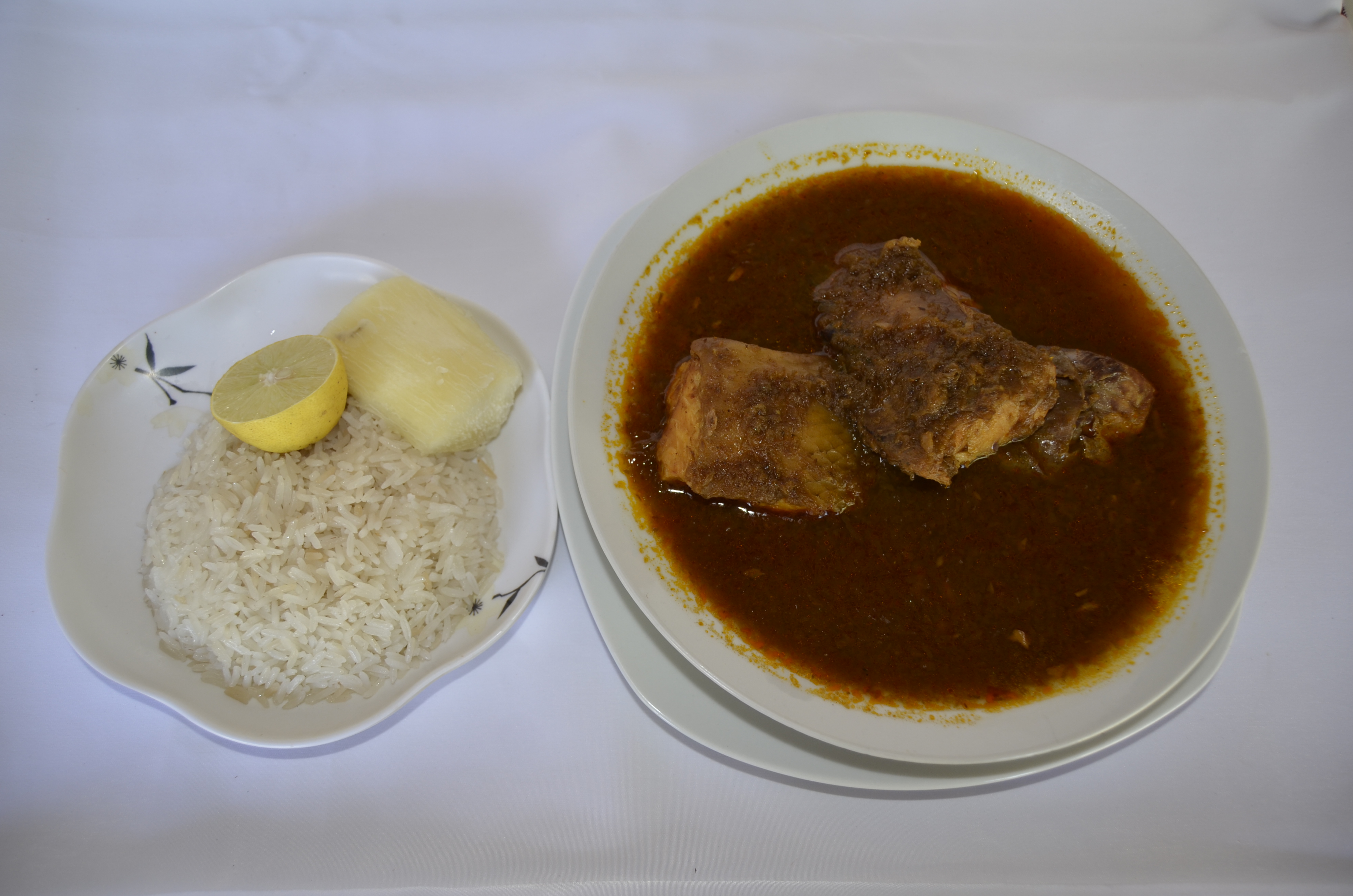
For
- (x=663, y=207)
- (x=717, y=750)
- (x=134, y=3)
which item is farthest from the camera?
(x=134, y=3)

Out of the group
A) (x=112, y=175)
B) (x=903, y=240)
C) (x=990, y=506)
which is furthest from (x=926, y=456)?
(x=112, y=175)

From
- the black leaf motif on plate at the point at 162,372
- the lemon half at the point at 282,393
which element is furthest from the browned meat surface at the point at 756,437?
the black leaf motif on plate at the point at 162,372

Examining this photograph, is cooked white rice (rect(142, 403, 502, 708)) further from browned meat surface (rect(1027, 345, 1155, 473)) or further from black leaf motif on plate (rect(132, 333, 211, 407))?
browned meat surface (rect(1027, 345, 1155, 473))

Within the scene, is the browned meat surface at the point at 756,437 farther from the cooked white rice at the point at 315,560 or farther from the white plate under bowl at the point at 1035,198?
the cooked white rice at the point at 315,560

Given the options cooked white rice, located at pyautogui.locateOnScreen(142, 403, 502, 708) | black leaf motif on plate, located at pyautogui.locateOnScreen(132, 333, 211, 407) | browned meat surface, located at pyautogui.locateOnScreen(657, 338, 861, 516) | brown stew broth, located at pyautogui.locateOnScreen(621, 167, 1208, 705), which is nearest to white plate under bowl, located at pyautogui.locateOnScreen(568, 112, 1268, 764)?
brown stew broth, located at pyautogui.locateOnScreen(621, 167, 1208, 705)

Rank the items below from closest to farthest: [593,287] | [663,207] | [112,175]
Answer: [593,287], [663,207], [112,175]

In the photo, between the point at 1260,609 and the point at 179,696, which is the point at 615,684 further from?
the point at 1260,609
